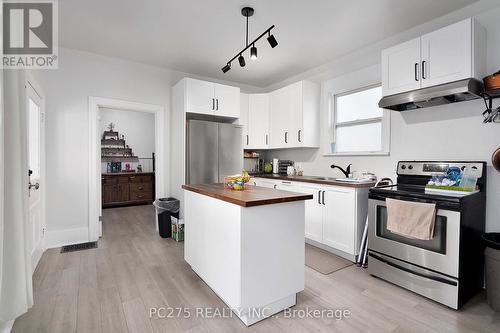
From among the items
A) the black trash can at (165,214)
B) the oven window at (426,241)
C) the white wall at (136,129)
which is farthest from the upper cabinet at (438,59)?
the white wall at (136,129)

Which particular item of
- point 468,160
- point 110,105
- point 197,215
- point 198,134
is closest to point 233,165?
point 198,134

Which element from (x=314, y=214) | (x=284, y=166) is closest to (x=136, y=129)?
(x=284, y=166)

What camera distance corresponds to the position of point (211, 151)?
396 centimetres

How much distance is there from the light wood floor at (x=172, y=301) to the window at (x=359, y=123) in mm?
1672

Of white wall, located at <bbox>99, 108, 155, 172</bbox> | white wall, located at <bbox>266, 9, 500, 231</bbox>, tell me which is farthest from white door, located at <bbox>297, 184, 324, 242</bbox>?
white wall, located at <bbox>99, 108, 155, 172</bbox>

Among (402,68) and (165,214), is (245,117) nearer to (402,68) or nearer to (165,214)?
(165,214)

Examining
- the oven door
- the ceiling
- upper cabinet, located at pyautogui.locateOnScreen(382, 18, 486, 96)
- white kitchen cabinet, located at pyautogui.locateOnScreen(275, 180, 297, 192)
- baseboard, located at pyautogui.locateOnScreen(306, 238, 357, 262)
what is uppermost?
the ceiling

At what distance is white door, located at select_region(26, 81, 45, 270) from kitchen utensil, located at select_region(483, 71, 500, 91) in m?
4.32

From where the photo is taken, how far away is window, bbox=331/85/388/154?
332cm

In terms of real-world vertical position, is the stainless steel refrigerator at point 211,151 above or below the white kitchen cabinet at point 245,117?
below

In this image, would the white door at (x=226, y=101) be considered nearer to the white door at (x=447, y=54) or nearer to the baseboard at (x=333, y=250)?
the baseboard at (x=333, y=250)

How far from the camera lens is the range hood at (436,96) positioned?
2148mm

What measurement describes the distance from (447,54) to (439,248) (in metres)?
1.76

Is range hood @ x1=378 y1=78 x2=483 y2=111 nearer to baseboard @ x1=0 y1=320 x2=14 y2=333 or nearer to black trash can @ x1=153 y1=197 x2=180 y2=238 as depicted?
black trash can @ x1=153 y1=197 x2=180 y2=238
